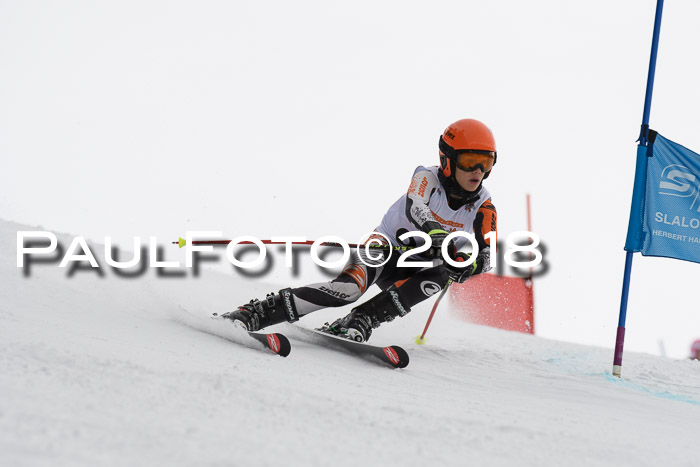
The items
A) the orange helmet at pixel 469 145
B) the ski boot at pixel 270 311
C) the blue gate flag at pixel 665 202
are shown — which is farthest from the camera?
the blue gate flag at pixel 665 202

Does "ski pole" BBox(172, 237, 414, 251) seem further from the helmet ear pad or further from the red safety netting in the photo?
the red safety netting

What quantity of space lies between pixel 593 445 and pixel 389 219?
263 centimetres

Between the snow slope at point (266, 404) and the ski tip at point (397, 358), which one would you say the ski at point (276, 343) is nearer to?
the snow slope at point (266, 404)

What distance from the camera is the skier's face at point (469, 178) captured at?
379 centimetres

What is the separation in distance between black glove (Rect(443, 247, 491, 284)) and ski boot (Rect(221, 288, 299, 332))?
0.98 meters

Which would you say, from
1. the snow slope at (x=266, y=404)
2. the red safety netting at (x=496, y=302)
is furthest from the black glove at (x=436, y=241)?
the red safety netting at (x=496, y=302)

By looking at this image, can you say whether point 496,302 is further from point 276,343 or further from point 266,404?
point 266,404

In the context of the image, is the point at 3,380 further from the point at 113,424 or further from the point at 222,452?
the point at 222,452

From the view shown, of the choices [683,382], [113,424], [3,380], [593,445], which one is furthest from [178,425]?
[683,382]

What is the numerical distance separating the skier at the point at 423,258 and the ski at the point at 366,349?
0.16 m

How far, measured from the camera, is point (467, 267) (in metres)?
3.58

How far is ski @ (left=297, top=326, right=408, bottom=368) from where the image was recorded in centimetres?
315

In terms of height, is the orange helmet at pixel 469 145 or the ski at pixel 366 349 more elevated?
the orange helmet at pixel 469 145

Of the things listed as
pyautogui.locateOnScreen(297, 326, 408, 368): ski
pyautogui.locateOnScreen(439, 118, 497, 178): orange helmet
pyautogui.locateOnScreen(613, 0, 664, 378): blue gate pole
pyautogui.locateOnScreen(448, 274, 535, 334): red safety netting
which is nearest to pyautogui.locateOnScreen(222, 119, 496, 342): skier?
pyautogui.locateOnScreen(439, 118, 497, 178): orange helmet
